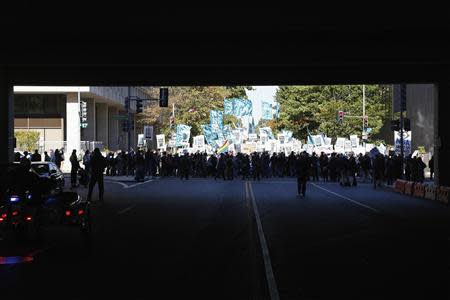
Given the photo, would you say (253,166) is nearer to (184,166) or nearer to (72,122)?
(184,166)

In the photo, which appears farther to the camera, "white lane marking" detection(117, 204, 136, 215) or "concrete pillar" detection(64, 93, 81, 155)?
"concrete pillar" detection(64, 93, 81, 155)

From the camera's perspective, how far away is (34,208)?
11.4 metres

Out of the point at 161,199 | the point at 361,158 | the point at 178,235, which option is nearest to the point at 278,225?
the point at 178,235

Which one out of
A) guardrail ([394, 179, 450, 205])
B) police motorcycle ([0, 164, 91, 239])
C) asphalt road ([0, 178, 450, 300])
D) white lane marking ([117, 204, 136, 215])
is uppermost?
police motorcycle ([0, 164, 91, 239])

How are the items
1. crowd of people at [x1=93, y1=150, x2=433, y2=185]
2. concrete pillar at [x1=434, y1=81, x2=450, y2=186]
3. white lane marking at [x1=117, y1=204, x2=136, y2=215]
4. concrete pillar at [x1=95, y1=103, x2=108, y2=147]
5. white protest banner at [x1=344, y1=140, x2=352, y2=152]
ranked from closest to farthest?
white lane marking at [x1=117, y1=204, x2=136, y2=215], concrete pillar at [x1=434, y1=81, x2=450, y2=186], crowd of people at [x1=93, y1=150, x2=433, y2=185], white protest banner at [x1=344, y1=140, x2=352, y2=152], concrete pillar at [x1=95, y1=103, x2=108, y2=147]

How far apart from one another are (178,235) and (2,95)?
17.0 m

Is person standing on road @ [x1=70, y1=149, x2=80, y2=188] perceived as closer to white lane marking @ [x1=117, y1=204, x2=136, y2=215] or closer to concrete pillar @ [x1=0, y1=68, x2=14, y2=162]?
concrete pillar @ [x1=0, y1=68, x2=14, y2=162]

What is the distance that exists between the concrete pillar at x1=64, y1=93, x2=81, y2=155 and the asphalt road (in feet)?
145

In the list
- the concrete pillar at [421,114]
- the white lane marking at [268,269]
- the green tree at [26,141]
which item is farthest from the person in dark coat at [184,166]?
the white lane marking at [268,269]

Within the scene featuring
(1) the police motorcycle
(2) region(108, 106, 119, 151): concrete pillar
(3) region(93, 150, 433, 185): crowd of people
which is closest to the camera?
(1) the police motorcycle

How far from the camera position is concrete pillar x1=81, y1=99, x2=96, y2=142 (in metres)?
71.8

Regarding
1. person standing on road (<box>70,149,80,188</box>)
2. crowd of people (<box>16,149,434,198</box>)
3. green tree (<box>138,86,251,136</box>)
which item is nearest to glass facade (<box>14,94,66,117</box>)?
green tree (<box>138,86,251,136</box>)

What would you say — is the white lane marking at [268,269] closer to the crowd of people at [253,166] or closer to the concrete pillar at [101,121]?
the crowd of people at [253,166]
